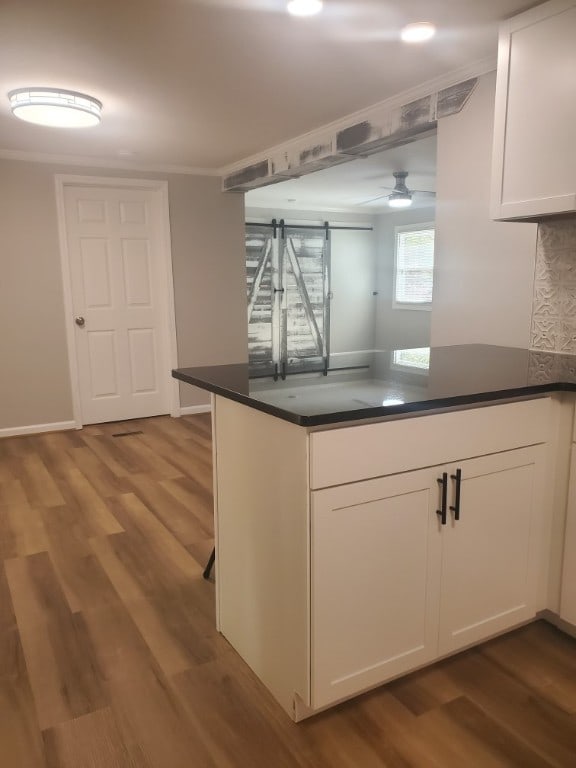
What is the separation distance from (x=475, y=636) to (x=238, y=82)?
2.80 m

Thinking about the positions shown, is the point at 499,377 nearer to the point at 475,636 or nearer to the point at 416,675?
the point at 475,636

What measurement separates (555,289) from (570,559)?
1208 mm

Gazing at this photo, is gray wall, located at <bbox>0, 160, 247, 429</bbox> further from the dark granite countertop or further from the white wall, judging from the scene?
the dark granite countertop

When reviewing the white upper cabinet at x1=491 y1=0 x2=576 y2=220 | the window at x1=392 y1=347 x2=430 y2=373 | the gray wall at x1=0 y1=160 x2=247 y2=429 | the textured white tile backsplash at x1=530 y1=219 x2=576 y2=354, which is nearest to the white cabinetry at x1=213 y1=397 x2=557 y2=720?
the window at x1=392 y1=347 x2=430 y2=373

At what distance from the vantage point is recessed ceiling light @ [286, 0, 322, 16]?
2141 millimetres

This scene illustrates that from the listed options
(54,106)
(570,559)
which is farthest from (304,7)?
(570,559)

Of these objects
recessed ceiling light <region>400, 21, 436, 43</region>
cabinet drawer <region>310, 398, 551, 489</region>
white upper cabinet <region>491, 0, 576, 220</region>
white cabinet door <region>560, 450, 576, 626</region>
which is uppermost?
recessed ceiling light <region>400, 21, 436, 43</region>

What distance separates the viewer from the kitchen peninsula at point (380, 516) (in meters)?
1.54

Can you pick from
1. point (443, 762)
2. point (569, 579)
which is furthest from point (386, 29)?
point (443, 762)

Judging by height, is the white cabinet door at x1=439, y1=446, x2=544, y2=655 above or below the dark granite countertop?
below

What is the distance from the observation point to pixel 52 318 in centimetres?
482

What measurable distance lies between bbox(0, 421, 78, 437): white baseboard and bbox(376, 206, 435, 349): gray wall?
491 cm

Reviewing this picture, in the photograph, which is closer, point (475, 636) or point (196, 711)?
point (196, 711)

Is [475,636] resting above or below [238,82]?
below
